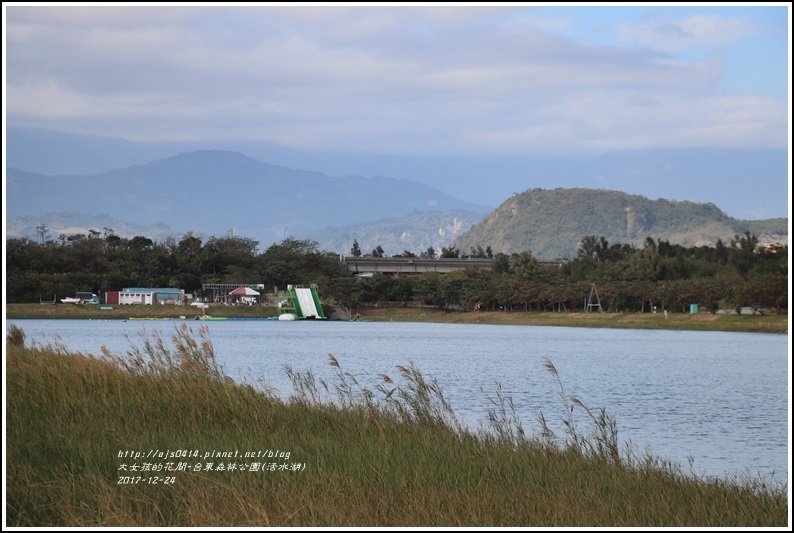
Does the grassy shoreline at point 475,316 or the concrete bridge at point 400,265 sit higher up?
the concrete bridge at point 400,265

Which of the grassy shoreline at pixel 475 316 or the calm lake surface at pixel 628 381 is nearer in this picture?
the calm lake surface at pixel 628 381

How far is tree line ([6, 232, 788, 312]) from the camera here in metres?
112

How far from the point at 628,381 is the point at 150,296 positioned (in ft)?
321

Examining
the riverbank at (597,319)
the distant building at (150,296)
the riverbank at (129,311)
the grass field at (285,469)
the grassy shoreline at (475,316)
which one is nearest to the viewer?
the grass field at (285,469)

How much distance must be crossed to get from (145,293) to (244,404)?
115 meters

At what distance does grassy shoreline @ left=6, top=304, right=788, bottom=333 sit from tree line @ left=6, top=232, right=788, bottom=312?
1.69 m

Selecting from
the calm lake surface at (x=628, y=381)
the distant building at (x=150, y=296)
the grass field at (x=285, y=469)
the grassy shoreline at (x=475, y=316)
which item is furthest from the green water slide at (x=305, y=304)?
the grass field at (x=285, y=469)

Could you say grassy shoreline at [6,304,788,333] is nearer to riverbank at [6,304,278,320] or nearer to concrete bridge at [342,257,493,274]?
riverbank at [6,304,278,320]

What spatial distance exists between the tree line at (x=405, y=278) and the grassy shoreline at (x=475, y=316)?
1.69m

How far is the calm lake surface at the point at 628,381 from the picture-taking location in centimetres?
2197

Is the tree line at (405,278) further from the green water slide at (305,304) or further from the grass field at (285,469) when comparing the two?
the grass field at (285,469)

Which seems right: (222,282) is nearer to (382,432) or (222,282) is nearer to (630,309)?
(630,309)

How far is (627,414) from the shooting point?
2698 cm

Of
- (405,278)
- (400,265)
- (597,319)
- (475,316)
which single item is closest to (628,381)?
(597,319)
